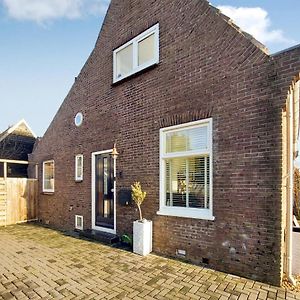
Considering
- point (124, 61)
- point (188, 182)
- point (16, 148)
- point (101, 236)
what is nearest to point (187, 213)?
point (188, 182)

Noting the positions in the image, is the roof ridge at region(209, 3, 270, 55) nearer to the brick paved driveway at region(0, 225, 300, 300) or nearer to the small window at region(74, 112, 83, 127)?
the brick paved driveway at region(0, 225, 300, 300)

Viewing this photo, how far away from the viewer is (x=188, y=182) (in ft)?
17.0

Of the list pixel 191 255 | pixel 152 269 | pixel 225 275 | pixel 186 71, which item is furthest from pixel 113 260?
pixel 186 71

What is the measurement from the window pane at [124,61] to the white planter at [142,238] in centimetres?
435

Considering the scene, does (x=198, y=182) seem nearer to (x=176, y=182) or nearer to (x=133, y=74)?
(x=176, y=182)

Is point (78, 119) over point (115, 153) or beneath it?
over

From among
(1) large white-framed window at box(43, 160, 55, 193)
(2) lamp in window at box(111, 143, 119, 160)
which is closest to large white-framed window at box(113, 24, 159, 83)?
(2) lamp in window at box(111, 143, 119, 160)

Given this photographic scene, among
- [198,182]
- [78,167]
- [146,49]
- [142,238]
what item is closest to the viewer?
[198,182]

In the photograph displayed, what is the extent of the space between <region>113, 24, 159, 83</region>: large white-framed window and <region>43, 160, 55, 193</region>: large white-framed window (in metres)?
5.46

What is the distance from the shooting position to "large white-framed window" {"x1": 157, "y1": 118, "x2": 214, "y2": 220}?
482 centimetres

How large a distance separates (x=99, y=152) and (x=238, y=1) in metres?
5.52

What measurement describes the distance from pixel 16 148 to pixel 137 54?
11.2m

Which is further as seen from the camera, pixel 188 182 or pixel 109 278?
pixel 188 182

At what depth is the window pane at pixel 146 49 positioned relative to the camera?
615 cm
